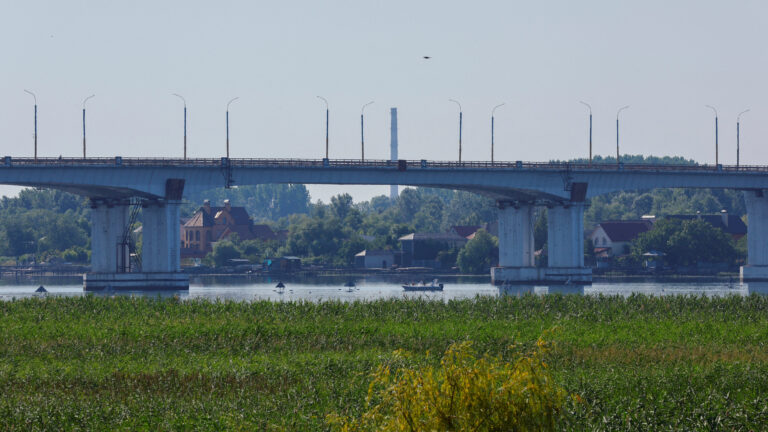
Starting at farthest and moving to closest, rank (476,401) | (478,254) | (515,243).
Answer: (478,254), (515,243), (476,401)

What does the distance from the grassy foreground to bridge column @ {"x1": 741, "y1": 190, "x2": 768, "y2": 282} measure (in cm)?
7415

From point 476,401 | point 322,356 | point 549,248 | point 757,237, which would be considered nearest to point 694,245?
point 757,237

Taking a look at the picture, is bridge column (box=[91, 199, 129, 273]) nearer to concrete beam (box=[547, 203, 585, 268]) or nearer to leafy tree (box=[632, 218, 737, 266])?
concrete beam (box=[547, 203, 585, 268])

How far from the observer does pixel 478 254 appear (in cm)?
18275

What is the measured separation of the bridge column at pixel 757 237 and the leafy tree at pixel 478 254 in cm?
4894

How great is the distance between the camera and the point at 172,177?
11106 cm

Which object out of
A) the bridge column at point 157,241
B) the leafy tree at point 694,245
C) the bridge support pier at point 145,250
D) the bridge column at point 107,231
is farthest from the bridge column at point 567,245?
the leafy tree at point 694,245

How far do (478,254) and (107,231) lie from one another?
7748 centimetres

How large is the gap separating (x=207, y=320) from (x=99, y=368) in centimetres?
1552

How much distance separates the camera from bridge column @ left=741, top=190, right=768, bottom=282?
137125mm

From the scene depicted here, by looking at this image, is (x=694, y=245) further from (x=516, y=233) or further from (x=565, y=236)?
(x=565, y=236)

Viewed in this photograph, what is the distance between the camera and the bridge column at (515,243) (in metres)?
130

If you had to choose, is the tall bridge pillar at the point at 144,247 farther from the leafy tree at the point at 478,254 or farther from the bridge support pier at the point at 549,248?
the leafy tree at the point at 478,254

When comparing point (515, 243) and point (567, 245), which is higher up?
point (515, 243)
